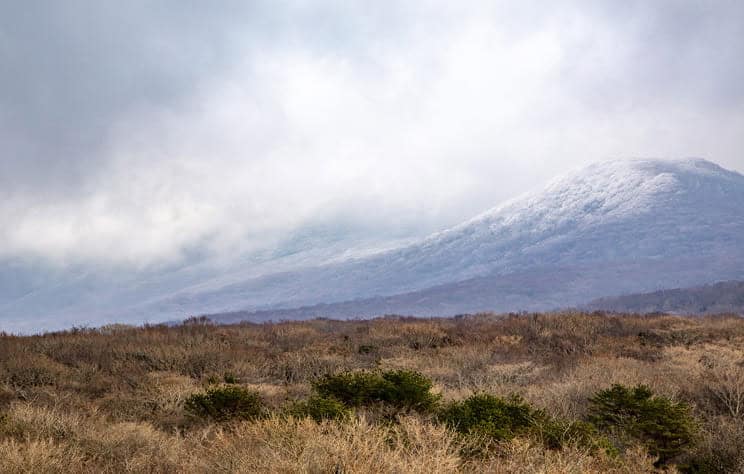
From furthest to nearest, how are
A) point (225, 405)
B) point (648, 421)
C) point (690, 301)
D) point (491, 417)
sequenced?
point (690, 301), point (225, 405), point (648, 421), point (491, 417)

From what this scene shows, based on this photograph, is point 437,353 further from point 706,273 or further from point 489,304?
point 706,273

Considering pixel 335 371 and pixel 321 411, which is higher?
pixel 321 411

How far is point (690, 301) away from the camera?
110500mm

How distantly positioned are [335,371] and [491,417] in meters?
9.89

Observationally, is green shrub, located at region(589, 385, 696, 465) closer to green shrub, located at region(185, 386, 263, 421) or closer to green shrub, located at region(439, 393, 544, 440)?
green shrub, located at region(439, 393, 544, 440)

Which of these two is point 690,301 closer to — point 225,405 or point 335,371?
point 335,371

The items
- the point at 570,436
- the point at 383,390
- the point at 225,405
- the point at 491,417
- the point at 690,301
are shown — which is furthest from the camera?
the point at 690,301

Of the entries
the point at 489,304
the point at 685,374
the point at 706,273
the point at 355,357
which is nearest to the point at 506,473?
the point at 685,374

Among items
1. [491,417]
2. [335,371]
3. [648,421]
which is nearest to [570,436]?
[491,417]

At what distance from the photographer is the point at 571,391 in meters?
13.9

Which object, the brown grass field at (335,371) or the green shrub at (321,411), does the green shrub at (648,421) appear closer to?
the brown grass field at (335,371)

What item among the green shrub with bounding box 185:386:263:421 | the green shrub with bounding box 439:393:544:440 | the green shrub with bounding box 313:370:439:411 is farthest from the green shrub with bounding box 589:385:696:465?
the green shrub with bounding box 185:386:263:421

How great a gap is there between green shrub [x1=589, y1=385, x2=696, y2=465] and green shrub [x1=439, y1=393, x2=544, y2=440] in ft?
5.98

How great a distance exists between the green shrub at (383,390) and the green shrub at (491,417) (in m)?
0.62
